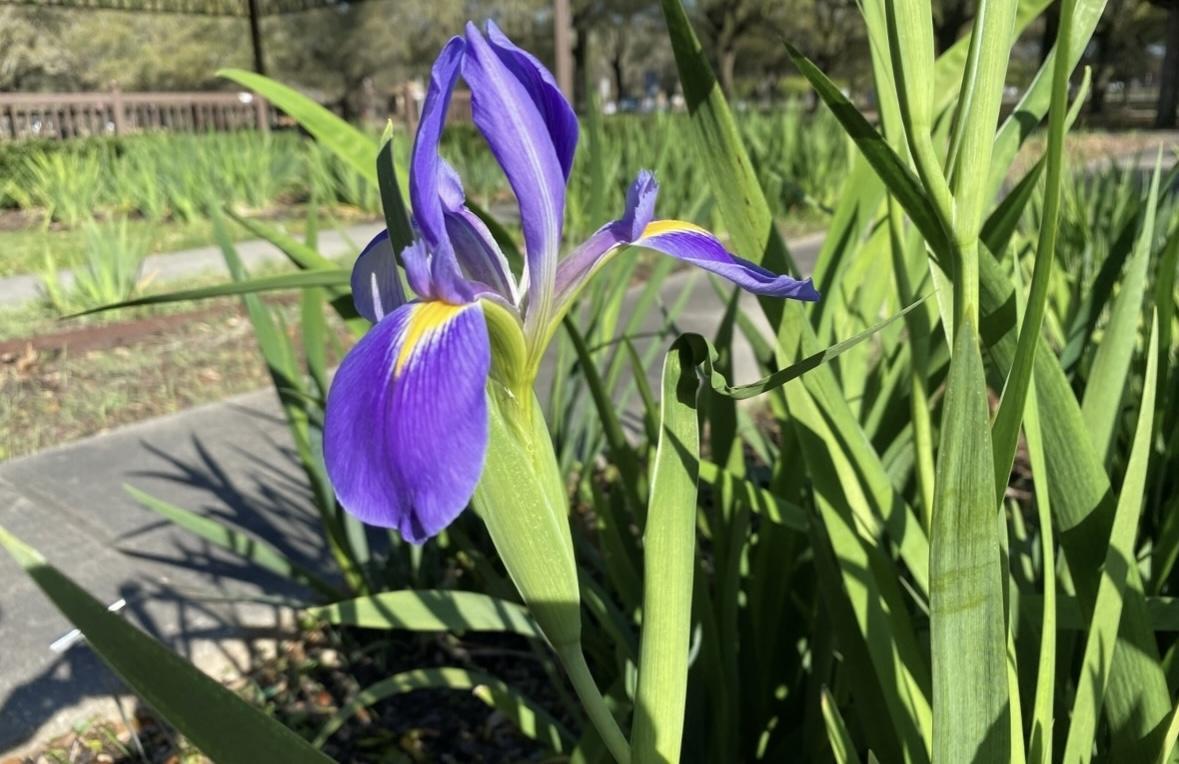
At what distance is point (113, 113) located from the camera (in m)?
9.25

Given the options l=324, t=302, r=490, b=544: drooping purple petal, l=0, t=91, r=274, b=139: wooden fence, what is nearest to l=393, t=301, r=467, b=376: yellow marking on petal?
l=324, t=302, r=490, b=544: drooping purple petal

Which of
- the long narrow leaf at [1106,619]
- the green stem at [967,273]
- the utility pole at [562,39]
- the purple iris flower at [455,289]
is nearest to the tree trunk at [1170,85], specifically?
the utility pole at [562,39]

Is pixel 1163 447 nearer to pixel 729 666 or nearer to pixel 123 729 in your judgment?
pixel 729 666

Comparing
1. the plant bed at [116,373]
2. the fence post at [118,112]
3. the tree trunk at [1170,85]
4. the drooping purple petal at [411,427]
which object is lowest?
the plant bed at [116,373]

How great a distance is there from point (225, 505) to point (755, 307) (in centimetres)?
181

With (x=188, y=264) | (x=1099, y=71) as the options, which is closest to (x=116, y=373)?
(x=188, y=264)

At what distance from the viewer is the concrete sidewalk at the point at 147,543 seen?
1334 millimetres

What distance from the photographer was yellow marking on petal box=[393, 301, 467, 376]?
1.52ft

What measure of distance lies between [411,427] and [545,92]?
275 millimetres

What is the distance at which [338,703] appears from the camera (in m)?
1.36

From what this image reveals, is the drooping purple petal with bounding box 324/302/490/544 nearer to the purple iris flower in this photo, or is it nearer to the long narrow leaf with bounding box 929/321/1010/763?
the purple iris flower

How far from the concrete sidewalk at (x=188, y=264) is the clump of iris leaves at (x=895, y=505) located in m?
2.66

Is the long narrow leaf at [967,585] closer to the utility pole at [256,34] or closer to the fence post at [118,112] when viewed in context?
the fence post at [118,112]

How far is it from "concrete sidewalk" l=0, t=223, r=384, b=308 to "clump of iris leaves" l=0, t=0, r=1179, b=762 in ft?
8.74
